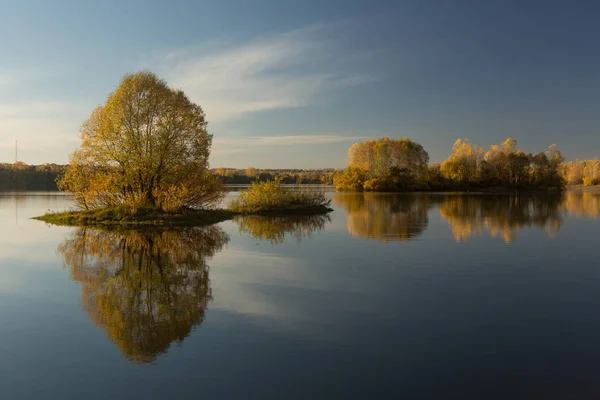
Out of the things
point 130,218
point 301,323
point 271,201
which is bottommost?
point 301,323

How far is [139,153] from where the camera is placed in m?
24.3

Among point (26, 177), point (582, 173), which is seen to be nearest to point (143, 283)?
point (26, 177)

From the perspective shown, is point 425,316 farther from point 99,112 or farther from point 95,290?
point 99,112

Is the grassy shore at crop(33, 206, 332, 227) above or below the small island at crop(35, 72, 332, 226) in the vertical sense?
below

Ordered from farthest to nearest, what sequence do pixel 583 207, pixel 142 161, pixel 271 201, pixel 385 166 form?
pixel 385 166 → pixel 583 207 → pixel 271 201 → pixel 142 161

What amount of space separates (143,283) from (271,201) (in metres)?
19.7

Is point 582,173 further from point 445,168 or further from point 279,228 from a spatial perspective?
point 279,228

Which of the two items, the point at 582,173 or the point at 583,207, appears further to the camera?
the point at 582,173

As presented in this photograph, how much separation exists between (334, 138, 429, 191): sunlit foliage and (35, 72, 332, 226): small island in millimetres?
52352

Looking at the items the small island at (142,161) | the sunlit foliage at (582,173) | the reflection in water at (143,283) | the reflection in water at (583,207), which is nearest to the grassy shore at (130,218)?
the small island at (142,161)

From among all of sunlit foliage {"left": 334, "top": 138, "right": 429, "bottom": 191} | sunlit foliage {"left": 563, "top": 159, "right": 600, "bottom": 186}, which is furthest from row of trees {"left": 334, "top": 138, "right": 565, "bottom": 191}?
sunlit foliage {"left": 563, "top": 159, "right": 600, "bottom": 186}

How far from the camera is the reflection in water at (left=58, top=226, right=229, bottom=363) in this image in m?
6.66

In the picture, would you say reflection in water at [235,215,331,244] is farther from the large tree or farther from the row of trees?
the row of trees

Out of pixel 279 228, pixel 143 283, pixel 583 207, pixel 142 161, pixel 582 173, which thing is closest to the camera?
pixel 143 283
